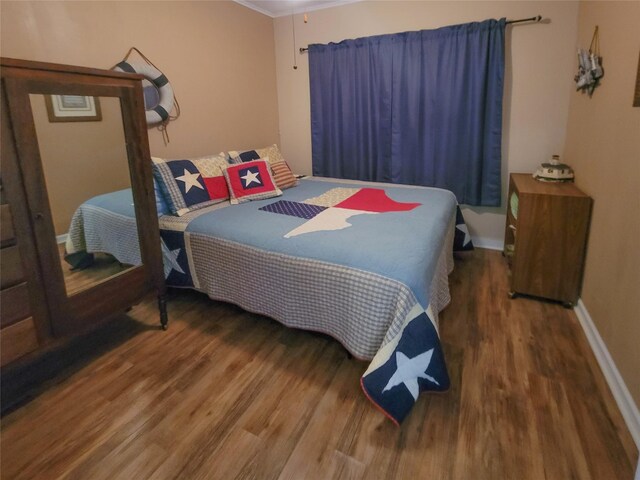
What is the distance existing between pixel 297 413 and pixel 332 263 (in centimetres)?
67

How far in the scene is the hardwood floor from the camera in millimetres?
1319

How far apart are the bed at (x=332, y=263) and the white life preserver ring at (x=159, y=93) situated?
2.82 feet

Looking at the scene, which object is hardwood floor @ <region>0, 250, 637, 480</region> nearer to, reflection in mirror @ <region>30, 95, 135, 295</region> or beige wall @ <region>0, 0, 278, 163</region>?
reflection in mirror @ <region>30, 95, 135, 295</region>

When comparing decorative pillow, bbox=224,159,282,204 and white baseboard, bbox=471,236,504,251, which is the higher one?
decorative pillow, bbox=224,159,282,204

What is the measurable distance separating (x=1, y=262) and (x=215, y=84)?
96.1 inches

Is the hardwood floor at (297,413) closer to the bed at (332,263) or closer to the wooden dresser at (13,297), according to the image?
the bed at (332,263)

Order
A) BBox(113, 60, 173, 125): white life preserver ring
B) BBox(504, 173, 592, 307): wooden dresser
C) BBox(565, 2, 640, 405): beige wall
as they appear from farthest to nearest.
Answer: BBox(113, 60, 173, 125): white life preserver ring → BBox(504, 173, 592, 307): wooden dresser → BBox(565, 2, 640, 405): beige wall

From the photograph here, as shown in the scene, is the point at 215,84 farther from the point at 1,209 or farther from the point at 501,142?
the point at 501,142

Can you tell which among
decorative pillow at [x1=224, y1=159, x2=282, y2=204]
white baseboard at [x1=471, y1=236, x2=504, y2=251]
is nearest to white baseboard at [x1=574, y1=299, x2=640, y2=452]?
white baseboard at [x1=471, y1=236, x2=504, y2=251]

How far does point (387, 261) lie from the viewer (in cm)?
163

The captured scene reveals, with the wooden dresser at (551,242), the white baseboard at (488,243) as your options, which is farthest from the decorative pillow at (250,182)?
the white baseboard at (488,243)

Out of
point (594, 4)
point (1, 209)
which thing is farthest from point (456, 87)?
point (1, 209)

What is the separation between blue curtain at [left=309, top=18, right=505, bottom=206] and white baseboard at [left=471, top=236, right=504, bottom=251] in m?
0.40

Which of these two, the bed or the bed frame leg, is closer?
the bed
